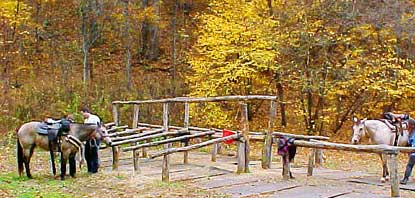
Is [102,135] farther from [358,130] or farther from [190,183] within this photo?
[358,130]

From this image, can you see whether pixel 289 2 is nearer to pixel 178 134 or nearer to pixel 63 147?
pixel 178 134

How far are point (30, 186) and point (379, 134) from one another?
619 cm

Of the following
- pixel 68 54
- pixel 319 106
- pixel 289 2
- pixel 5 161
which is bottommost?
pixel 5 161

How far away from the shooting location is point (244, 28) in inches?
684

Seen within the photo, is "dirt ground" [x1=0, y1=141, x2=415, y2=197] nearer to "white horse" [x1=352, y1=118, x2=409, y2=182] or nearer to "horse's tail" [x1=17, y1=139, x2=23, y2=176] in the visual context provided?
"horse's tail" [x1=17, y1=139, x2=23, y2=176]

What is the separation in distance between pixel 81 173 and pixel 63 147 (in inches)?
42.0

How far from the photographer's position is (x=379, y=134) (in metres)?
10.1

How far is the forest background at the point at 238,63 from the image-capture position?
677 inches

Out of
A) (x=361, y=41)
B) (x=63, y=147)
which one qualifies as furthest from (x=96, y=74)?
(x=63, y=147)

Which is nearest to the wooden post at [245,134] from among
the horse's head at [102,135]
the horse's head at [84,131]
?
the horse's head at [102,135]

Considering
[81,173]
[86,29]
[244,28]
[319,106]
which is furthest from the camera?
[86,29]

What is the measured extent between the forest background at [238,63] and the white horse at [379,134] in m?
6.72

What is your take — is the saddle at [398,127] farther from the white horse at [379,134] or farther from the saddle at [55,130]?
the saddle at [55,130]

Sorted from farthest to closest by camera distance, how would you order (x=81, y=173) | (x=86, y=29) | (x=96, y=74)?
(x=96, y=74) → (x=86, y=29) → (x=81, y=173)
